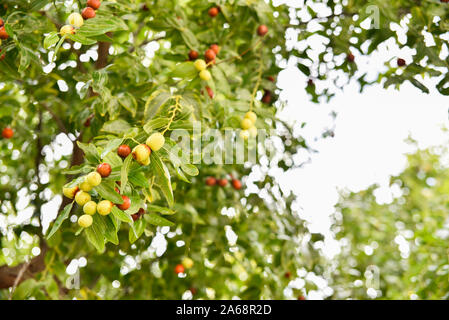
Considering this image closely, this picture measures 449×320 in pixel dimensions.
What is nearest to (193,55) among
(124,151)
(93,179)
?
(124,151)

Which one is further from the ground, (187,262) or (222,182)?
(222,182)

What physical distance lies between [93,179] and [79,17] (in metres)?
0.45

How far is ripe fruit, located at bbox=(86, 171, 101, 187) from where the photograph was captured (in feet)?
3.40

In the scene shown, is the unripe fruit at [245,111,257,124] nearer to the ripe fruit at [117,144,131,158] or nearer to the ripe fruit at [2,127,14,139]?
the ripe fruit at [117,144,131,158]

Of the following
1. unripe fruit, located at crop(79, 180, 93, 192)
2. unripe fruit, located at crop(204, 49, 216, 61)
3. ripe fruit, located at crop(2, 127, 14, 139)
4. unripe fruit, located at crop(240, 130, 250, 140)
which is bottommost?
ripe fruit, located at crop(2, 127, 14, 139)

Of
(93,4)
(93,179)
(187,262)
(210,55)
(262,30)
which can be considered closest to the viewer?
(93,179)

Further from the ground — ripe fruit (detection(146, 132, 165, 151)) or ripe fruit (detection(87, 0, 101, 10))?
ripe fruit (detection(87, 0, 101, 10))

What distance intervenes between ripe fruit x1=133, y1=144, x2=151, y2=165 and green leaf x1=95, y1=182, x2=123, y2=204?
0.29 ft

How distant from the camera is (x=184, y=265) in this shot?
2146 millimetres

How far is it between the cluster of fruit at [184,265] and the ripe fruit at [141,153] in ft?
3.80

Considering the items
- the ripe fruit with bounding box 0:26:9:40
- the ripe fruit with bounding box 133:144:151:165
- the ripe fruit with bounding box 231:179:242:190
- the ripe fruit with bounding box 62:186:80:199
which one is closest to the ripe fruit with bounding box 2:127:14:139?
the ripe fruit with bounding box 0:26:9:40

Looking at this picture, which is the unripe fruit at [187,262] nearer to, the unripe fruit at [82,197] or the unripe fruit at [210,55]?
the unripe fruit at [210,55]

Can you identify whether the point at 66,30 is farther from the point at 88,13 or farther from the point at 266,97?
the point at 266,97

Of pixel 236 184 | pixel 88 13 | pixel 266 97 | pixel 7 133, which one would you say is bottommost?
pixel 236 184
